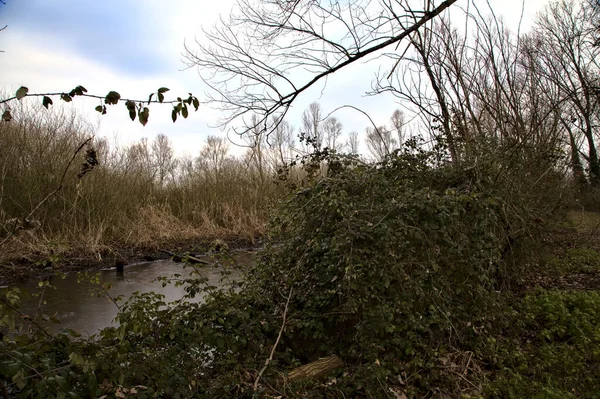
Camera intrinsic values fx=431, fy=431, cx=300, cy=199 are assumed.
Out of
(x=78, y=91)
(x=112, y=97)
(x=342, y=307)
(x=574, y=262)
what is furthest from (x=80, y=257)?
(x=574, y=262)

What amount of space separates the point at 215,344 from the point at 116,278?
7090 millimetres

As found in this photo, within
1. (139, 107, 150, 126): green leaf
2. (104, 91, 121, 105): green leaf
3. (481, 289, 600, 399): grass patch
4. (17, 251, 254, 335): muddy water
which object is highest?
(104, 91, 121, 105): green leaf

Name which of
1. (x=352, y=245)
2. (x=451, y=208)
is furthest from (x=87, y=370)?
(x=451, y=208)

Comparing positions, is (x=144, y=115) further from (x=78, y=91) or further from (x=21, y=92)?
(x=21, y=92)

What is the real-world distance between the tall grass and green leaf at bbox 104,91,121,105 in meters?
3.75

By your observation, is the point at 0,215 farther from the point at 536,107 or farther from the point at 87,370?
the point at 536,107

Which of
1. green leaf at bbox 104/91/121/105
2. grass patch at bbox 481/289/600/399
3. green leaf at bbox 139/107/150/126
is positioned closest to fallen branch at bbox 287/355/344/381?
grass patch at bbox 481/289/600/399

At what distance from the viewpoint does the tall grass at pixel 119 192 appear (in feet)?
34.5

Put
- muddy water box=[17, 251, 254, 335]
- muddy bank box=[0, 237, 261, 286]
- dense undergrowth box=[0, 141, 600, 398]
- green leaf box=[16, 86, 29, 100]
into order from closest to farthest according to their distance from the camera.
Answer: green leaf box=[16, 86, 29, 100] → dense undergrowth box=[0, 141, 600, 398] → muddy water box=[17, 251, 254, 335] → muddy bank box=[0, 237, 261, 286]

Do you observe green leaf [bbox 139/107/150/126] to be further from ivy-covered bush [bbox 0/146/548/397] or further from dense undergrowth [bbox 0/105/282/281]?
dense undergrowth [bbox 0/105/282/281]

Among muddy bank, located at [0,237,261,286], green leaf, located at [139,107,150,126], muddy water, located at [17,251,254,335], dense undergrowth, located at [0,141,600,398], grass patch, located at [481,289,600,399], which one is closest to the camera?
green leaf, located at [139,107,150,126]

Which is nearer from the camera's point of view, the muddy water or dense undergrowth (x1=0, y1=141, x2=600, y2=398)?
dense undergrowth (x1=0, y1=141, x2=600, y2=398)

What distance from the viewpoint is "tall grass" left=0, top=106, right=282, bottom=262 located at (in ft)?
34.5

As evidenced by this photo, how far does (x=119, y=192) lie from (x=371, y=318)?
11491 mm
